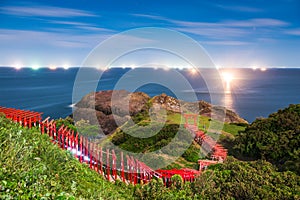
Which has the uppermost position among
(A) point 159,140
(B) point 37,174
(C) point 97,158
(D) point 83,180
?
(B) point 37,174

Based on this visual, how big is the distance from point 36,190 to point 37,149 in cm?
320

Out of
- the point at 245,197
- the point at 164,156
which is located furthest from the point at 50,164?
the point at 164,156

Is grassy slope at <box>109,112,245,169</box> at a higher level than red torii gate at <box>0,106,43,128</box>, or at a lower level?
lower

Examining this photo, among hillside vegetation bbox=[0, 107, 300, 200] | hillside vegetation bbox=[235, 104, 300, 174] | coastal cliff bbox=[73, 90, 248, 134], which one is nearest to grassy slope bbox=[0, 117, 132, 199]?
hillside vegetation bbox=[0, 107, 300, 200]

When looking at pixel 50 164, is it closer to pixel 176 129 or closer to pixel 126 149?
pixel 126 149

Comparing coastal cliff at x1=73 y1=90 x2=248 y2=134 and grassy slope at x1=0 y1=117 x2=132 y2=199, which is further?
coastal cliff at x1=73 y1=90 x2=248 y2=134

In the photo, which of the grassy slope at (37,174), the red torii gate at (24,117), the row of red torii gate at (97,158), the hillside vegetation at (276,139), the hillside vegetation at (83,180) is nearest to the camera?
the grassy slope at (37,174)

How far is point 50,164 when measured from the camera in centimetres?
679

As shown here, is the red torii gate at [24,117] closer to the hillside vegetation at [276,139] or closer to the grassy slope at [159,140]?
the grassy slope at [159,140]

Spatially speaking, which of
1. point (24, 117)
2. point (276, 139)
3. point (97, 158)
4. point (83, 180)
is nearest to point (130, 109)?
point (276, 139)

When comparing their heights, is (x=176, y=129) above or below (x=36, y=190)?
below

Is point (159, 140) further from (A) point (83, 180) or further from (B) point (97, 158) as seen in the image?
(A) point (83, 180)

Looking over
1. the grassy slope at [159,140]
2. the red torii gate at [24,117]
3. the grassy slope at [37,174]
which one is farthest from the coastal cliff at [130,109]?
the grassy slope at [37,174]

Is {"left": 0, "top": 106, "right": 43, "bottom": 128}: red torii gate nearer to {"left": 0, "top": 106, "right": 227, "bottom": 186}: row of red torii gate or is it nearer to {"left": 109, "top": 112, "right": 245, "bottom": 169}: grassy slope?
{"left": 0, "top": 106, "right": 227, "bottom": 186}: row of red torii gate
